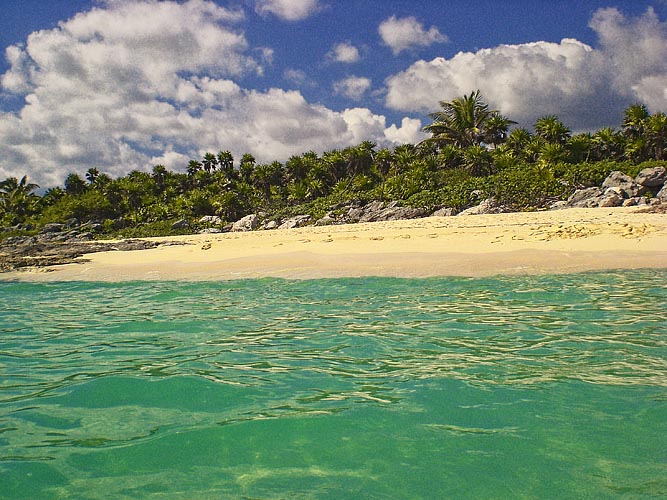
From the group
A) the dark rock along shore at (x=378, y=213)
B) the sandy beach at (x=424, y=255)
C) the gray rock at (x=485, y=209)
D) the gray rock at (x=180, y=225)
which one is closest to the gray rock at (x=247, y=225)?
the dark rock along shore at (x=378, y=213)

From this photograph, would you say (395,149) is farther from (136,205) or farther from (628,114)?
(136,205)

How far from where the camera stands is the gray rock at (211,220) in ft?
151

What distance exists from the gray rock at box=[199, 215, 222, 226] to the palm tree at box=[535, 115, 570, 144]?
30.7 m

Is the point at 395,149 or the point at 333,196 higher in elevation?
the point at 395,149

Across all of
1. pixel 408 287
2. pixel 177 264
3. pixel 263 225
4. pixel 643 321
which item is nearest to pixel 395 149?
pixel 263 225

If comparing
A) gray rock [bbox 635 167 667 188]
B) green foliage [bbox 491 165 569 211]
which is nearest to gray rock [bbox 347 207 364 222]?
green foliage [bbox 491 165 569 211]

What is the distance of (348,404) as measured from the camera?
3730 millimetres

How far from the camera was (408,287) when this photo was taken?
9.80 metres

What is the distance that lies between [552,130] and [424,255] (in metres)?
32.5

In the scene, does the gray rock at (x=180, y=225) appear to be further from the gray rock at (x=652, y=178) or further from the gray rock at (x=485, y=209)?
the gray rock at (x=652, y=178)

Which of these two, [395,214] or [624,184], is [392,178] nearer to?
[395,214]

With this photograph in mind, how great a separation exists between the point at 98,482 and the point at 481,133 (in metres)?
50.6

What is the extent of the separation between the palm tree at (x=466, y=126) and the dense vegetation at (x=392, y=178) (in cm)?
10

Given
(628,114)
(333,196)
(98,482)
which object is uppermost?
(628,114)
